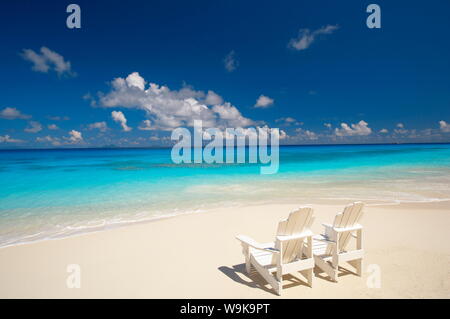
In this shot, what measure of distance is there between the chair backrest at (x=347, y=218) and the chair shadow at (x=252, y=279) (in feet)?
2.82

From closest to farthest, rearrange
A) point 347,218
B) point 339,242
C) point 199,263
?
point 347,218, point 339,242, point 199,263

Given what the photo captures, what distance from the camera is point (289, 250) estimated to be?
3602mm

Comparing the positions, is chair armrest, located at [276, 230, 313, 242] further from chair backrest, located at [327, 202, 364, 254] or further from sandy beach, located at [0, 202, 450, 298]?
sandy beach, located at [0, 202, 450, 298]

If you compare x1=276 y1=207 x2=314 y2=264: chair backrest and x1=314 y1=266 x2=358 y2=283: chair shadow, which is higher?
x1=276 y1=207 x2=314 y2=264: chair backrest

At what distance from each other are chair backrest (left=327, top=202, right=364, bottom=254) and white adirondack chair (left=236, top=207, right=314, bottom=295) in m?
0.59

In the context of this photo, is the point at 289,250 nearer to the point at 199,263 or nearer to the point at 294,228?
the point at 294,228

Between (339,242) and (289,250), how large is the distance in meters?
1.12

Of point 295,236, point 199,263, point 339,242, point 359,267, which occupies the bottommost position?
point 199,263

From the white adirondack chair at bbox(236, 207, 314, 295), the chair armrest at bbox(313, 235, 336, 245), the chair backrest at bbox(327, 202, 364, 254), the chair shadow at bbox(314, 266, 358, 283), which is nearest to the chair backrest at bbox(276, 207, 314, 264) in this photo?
the white adirondack chair at bbox(236, 207, 314, 295)

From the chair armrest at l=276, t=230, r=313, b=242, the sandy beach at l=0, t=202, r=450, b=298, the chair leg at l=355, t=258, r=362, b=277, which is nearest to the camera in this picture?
the chair armrest at l=276, t=230, r=313, b=242

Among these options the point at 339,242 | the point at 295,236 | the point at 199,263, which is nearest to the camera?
the point at 295,236

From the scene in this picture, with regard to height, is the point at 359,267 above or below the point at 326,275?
above

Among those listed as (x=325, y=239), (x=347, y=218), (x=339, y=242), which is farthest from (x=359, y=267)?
(x=347, y=218)

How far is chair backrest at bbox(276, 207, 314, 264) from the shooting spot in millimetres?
3470
